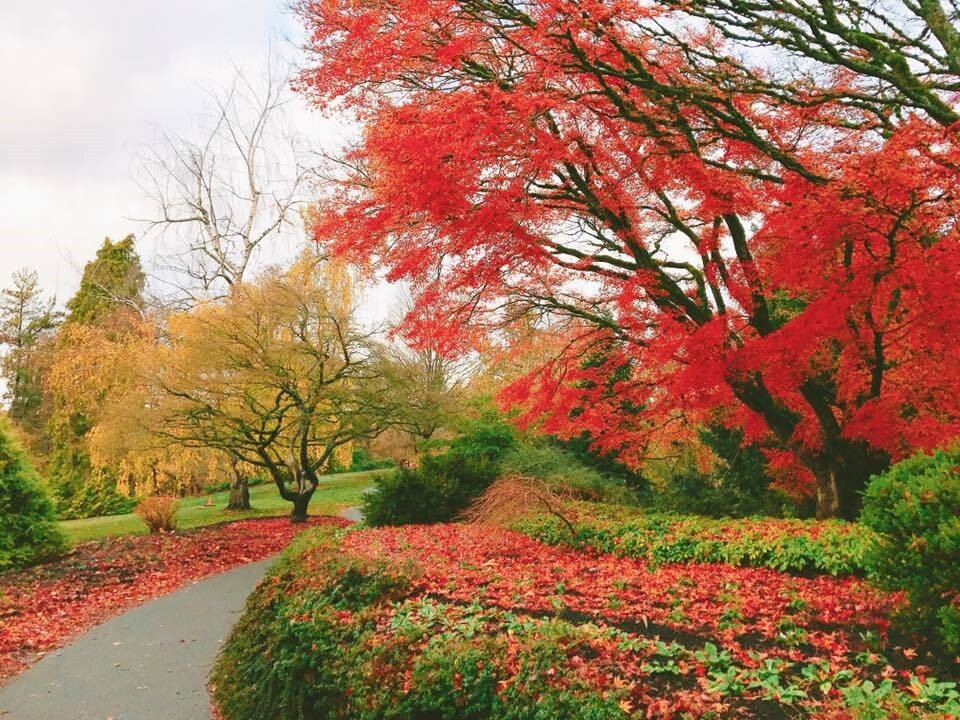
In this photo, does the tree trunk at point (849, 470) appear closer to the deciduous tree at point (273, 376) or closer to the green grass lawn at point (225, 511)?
the green grass lawn at point (225, 511)

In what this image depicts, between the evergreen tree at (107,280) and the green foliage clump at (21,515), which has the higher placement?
the evergreen tree at (107,280)

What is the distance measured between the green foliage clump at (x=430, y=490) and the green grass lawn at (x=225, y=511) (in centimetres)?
114

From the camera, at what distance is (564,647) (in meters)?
3.83

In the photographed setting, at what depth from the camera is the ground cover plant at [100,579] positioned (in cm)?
821

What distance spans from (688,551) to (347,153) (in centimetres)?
862

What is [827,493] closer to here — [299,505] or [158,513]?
[299,505]

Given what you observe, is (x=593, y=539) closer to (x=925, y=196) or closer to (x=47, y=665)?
(x=925, y=196)

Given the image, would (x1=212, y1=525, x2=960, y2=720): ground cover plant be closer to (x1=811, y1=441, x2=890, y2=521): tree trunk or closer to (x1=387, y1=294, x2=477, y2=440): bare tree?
(x1=811, y1=441, x2=890, y2=521): tree trunk

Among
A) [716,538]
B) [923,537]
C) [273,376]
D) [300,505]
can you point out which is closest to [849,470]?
[716,538]

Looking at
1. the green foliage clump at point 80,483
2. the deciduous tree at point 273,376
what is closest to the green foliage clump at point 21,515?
the deciduous tree at point 273,376

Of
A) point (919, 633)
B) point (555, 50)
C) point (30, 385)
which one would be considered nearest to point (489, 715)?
point (919, 633)

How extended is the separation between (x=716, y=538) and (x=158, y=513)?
13.0 m

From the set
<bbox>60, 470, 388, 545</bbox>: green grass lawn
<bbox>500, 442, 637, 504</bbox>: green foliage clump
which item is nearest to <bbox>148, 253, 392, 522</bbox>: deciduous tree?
<bbox>60, 470, 388, 545</bbox>: green grass lawn

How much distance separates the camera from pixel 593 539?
909 cm
